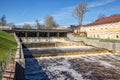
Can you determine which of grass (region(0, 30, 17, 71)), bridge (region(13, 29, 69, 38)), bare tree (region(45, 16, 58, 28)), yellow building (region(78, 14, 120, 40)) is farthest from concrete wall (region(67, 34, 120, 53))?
bare tree (region(45, 16, 58, 28))

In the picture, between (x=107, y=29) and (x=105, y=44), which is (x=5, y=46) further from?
(x=107, y=29)

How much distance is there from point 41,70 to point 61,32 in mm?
27519

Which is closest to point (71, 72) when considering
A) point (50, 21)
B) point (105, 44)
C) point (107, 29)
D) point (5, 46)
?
point (5, 46)

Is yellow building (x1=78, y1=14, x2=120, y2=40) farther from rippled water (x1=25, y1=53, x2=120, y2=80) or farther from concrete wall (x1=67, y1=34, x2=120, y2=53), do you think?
rippled water (x1=25, y1=53, x2=120, y2=80)

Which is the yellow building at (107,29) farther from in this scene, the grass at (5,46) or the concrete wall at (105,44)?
the grass at (5,46)

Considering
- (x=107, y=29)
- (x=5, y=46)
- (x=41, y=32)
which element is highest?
(x=107, y=29)

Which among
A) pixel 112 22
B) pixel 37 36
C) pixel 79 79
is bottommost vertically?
pixel 79 79

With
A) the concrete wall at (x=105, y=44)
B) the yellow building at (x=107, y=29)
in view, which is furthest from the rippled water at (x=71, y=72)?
the yellow building at (x=107, y=29)

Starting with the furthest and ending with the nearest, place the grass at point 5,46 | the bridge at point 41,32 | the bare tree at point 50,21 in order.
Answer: the bare tree at point 50,21
the bridge at point 41,32
the grass at point 5,46

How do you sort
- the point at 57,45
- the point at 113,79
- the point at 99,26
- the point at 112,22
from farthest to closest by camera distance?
the point at 99,26 → the point at 112,22 → the point at 57,45 → the point at 113,79

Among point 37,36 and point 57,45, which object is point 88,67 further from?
point 37,36

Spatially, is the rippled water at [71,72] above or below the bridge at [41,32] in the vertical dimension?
below

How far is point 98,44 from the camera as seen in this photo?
27047 mm

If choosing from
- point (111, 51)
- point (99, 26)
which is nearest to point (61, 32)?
point (99, 26)
